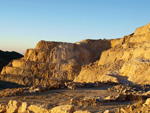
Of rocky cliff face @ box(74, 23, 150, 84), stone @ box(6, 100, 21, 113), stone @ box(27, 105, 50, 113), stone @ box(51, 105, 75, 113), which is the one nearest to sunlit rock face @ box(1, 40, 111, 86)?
rocky cliff face @ box(74, 23, 150, 84)

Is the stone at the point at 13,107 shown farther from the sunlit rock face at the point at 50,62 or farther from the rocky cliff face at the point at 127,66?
the sunlit rock face at the point at 50,62

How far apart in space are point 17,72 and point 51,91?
30.6 m

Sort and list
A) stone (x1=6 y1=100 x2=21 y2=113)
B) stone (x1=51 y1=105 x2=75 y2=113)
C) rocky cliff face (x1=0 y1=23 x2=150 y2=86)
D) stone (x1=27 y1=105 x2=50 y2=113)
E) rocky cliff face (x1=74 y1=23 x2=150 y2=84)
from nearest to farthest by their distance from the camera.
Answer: stone (x1=51 y1=105 x2=75 y2=113) < stone (x1=27 y1=105 x2=50 y2=113) < stone (x1=6 y1=100 x2=21 y2=113) < rocky cliff face (x1=74 y1=23 x2=150 y2=84) < rocky cliff face (x1=0 y1=23 x2=150 y2=86)

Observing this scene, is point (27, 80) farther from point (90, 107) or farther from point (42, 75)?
point (90, 107)

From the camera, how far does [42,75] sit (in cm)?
3803

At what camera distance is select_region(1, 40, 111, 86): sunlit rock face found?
36.7 meters

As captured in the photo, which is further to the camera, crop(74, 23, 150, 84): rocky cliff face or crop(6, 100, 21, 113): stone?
crop(74, 23, 150, 84): rocky cliff face

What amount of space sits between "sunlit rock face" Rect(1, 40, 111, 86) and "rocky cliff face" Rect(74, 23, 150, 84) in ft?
26.4

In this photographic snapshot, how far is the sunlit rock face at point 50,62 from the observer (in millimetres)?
36688

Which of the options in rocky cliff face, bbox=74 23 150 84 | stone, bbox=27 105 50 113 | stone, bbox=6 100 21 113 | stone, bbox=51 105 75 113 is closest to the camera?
stone, bbox=51 105 75 113

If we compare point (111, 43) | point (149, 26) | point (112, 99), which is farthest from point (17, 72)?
point (112, 99)

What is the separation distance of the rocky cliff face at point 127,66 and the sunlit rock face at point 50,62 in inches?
317

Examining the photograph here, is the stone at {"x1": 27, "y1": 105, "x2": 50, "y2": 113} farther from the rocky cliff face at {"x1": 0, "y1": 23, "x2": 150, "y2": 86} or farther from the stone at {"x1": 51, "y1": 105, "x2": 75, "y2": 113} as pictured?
the rocky cliff face at {"x1": 0, "y1": 23, "x2": 150, "y2": 86}

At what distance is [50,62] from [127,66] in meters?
22.4
